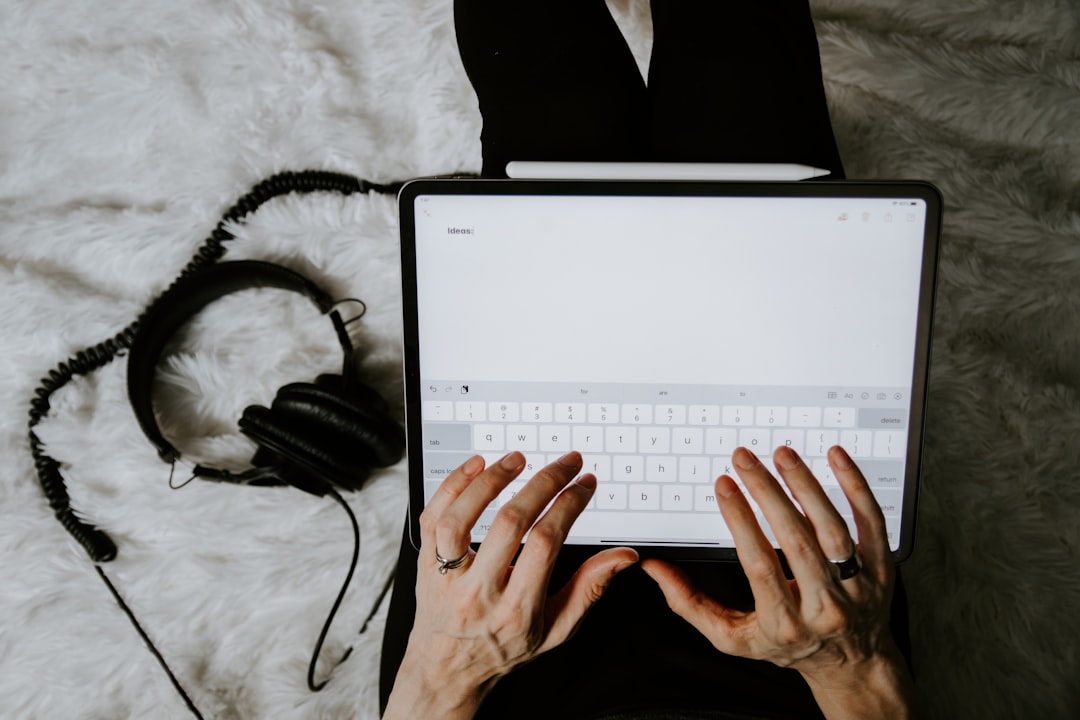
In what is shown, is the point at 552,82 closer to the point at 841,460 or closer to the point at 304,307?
the point at 304,307

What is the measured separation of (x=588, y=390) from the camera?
2.11 ft

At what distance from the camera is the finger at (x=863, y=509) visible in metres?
0.54

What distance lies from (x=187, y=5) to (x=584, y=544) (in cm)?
86

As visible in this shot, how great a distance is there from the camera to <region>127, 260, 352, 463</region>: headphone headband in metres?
0.77

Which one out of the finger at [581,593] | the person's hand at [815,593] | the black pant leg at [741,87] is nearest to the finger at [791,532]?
the person's hand at [815,593]

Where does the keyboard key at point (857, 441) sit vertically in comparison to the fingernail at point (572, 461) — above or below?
above

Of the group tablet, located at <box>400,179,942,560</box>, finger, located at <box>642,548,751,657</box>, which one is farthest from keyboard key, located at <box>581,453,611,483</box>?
finger, located at <box>642,548,751,657</box>

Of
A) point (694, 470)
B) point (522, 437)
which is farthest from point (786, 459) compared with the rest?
point (522, 437)

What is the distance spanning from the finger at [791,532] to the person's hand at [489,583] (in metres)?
0.12

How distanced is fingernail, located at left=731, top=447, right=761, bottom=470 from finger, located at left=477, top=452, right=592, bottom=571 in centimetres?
13

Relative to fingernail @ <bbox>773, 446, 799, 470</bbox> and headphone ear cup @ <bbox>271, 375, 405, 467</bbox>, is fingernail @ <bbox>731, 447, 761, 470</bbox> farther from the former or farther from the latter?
headphone ear cup @ <bbox>271, 375, 405, 467</bbox>

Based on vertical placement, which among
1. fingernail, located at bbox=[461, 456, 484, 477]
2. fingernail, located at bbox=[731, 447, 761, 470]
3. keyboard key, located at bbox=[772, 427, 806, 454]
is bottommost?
fingernail, located at bbox=[461, 456, 484, 477]

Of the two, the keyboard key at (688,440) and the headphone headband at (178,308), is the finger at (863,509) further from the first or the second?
the headphone headband at (178,308)

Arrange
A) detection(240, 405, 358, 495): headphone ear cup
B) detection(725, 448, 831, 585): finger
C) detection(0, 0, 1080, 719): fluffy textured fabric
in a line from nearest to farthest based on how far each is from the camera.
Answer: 1. detection(725, 448, 831, 585): finger
2. detection(240, 405, 358, 495): headphone ear cup
3. detection(0, 0, 1080, 719): fluffy textured fabric
